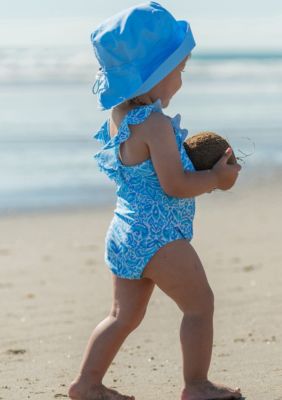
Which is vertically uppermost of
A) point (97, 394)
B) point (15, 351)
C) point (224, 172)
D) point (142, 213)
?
point (224, 172)

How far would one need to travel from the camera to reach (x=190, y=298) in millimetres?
4336

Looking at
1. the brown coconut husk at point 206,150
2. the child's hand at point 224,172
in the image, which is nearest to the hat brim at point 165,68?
the brown coconut husk at point 206,150

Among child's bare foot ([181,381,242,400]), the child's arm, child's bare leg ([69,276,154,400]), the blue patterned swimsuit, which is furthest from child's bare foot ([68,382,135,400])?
the child's arm

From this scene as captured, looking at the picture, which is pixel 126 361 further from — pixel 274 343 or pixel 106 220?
pixel 106 220

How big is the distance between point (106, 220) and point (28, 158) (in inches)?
147

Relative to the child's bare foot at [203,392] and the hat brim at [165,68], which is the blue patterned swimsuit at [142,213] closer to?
the hat brim at [165,68]

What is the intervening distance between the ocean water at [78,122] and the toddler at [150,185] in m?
0.39

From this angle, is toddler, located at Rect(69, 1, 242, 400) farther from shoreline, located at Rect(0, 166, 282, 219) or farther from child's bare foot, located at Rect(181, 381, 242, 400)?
shoreline, located at Rect(0, 166, 282, 219)

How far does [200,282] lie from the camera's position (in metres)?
4.34

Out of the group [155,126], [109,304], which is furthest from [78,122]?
[155,126]

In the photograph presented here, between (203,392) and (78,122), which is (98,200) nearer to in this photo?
(78,122)

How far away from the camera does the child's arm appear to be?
422 centimetres

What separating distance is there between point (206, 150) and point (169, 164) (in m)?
0.23

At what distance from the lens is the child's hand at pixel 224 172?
14.2 feet
